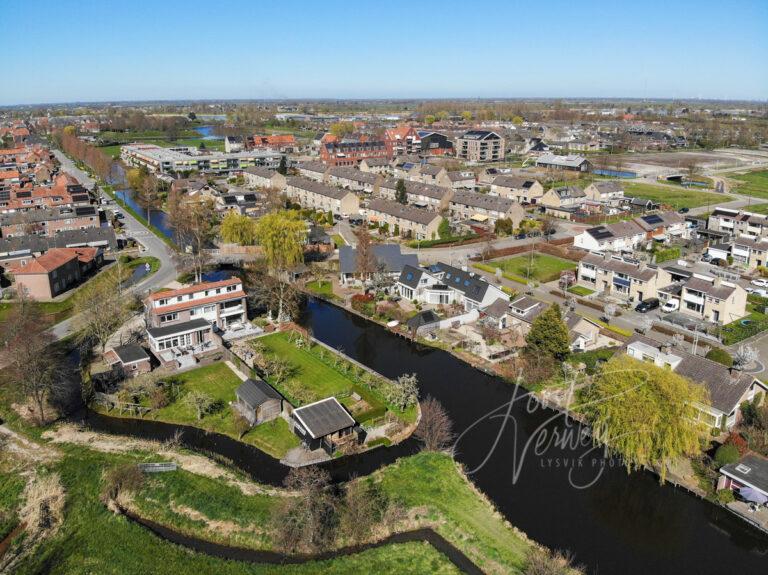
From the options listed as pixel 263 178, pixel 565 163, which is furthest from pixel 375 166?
pixel 565 163

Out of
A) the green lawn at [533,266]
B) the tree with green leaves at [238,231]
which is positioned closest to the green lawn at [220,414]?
the tree with green leaves at [238,231]

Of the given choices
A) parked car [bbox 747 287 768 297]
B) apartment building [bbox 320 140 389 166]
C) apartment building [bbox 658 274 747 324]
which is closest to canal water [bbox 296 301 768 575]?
apartment building [bbox 658 274 747 324]

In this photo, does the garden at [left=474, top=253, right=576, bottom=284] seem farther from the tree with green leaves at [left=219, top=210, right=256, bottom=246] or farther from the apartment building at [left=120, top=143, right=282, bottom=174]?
the apartment building at [left=120, top=143, right=282, bottom=174]

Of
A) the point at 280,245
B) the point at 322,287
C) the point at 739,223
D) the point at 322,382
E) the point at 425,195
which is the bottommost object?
the point at 322,382

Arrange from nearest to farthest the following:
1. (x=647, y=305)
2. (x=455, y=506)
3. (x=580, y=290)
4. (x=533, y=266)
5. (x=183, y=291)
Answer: (x=455, y=506)
(x=183, y=291)
(x=647, y=305)
(x=580, y=290)
(x=533, y=266)

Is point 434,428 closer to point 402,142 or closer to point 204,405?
point 204,405

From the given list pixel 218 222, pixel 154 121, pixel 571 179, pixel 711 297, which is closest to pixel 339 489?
pixel 711 297
